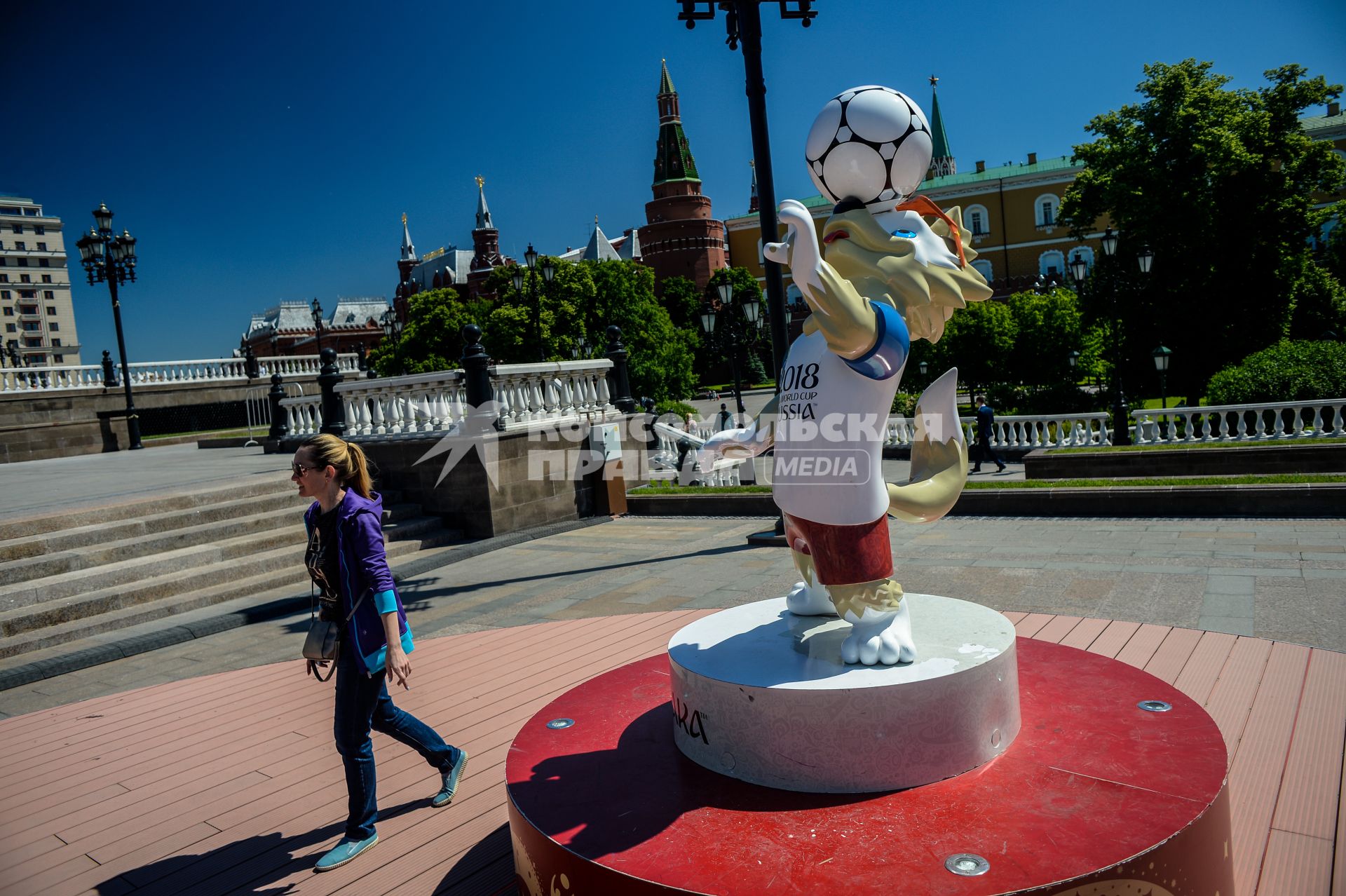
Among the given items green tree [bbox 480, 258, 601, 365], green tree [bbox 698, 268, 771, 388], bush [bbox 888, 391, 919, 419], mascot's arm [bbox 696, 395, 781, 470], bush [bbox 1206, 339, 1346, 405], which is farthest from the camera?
green tree [bbox 698, 268, 771, 388]

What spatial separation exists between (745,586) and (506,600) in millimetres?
2415

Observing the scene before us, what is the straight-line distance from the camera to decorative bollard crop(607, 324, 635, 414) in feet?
47.9

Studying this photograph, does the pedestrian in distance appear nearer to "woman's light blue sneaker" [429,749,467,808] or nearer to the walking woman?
"woman's light blue sneaker" [429,749,467,808]

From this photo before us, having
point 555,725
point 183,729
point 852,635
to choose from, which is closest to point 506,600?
point 183,729

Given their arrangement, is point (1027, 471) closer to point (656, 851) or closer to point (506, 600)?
point (506, 600)

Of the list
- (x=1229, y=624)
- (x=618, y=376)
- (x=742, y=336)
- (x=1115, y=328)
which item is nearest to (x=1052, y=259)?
(x=742, y=336)

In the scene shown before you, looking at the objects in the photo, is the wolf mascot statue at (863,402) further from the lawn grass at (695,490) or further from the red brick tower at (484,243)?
the red brick tower at (484,243)

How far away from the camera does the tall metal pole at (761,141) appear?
9.09m

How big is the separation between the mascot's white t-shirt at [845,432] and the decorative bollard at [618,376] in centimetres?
1097

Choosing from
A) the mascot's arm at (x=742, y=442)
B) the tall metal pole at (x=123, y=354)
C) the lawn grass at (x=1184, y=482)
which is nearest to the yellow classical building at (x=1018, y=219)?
the tall metal pole at (x=123, y=354)

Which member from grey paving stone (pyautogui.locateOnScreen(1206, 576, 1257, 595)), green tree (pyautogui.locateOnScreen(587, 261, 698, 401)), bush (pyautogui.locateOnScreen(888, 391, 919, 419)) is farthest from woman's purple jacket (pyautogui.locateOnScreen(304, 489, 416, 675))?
green tree (pyautogui.locateOnScreen(587, 261, 698, 401))

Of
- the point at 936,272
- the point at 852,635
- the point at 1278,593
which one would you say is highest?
the point at 936,272

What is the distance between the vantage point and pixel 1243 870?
3.06 meters

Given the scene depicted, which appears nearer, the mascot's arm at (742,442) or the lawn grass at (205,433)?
the mascot's arm at (742,442)
